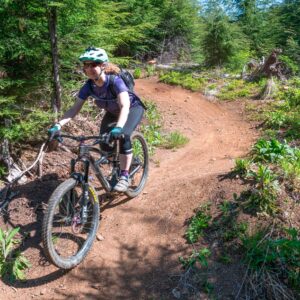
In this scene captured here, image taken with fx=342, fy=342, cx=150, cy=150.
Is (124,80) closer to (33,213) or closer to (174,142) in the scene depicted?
(33,213)

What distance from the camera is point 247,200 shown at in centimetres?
434

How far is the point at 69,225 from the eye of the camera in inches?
170

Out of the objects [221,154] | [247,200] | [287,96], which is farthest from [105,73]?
[287,96]

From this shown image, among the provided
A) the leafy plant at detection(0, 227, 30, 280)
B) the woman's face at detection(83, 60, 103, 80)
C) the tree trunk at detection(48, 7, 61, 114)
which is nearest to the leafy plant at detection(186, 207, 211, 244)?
the leafy plant at detection(0, 227, 30, 280)

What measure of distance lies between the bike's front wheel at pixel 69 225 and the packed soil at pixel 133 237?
0.19 metres

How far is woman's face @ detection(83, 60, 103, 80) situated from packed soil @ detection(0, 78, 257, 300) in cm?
208

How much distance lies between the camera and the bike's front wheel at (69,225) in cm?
375

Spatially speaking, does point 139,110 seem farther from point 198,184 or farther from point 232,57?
point 232,57

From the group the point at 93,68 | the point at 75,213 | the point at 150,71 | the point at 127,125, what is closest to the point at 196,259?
the point at 75,213

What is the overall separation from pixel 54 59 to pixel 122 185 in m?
2.63

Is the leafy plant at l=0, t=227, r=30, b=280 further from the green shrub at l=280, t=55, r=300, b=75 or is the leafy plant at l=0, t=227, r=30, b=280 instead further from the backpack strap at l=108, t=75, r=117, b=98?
the green shrub at l=280, t=55, r=300, b=75

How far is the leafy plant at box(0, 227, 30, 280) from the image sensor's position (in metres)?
4.10

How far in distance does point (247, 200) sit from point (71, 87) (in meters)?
4.12

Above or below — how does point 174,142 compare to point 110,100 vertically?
below
